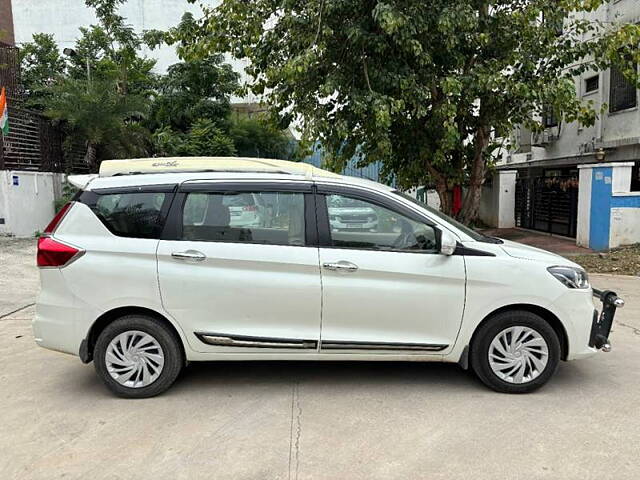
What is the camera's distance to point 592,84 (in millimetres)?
14891

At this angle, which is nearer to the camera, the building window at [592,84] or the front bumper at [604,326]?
the front bumper at [604,326]

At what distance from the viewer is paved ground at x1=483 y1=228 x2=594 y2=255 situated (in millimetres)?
12078

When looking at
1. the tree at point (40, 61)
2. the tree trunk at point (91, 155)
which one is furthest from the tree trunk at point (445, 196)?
the tree at point (40, 61)

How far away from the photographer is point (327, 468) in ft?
10.4

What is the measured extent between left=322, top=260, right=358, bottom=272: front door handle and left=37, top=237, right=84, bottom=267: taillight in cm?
197

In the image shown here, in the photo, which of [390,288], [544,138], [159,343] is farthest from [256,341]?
[544,138]

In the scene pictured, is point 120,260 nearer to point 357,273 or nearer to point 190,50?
point 357,273

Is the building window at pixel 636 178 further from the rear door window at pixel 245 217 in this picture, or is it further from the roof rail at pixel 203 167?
the rear door window at pixel 245 217

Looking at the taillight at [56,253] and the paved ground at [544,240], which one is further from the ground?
the taillight at [56,253]

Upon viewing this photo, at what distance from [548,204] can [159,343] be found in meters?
14.5

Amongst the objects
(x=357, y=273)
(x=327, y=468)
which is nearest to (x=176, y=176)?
(x=357, y=273)

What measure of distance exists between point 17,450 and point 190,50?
8.32 metres

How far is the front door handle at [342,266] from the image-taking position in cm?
407

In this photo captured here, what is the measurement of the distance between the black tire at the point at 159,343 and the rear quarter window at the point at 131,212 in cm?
70
